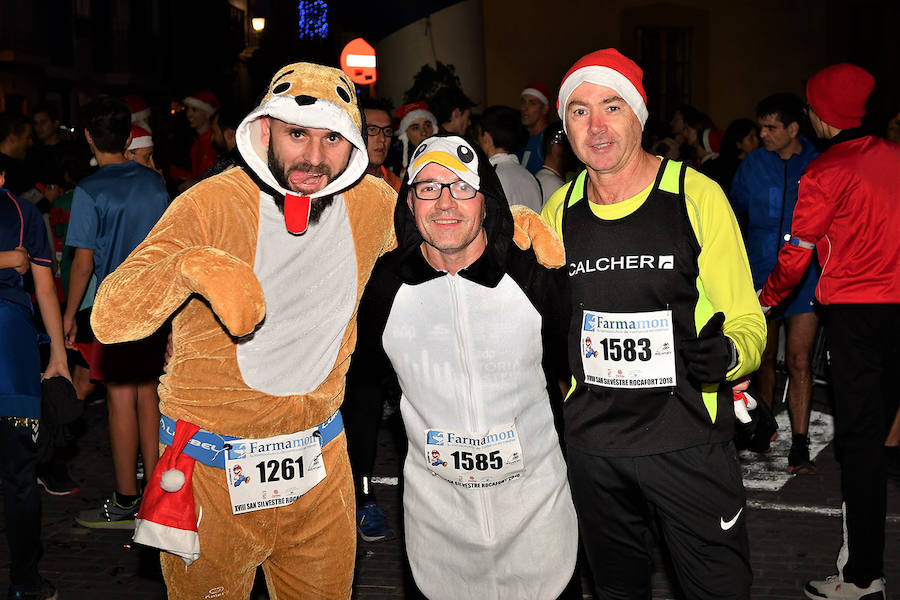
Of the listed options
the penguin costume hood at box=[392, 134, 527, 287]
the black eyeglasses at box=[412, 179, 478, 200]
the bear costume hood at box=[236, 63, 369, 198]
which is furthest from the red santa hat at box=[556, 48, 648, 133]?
the bear costume hood at box=[236, 63, 369, 198]

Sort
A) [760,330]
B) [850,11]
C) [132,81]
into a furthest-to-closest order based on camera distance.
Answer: [132,81]
[850,11]
[760,330]

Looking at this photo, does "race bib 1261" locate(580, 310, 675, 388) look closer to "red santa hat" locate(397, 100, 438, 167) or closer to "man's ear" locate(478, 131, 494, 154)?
"man's ear" locate(478, 131, 494, 154)

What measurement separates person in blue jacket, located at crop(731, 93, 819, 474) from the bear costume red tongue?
412 centimetres

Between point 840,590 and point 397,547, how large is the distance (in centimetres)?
222

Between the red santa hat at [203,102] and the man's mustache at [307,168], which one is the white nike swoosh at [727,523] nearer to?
the man's mustache at [307,168]

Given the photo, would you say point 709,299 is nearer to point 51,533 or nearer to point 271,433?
point 271,433

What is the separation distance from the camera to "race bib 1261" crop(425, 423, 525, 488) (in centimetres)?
297

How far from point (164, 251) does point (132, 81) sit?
33041 mm

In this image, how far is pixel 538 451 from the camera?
3072 mm

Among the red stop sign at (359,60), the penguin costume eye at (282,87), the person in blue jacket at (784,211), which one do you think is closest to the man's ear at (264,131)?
the penguin costume eye at (282,87)

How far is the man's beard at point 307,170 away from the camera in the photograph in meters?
3.04

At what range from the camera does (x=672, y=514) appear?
319 centimetres

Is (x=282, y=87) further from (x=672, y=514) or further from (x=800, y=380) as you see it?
(x=800, y=380)

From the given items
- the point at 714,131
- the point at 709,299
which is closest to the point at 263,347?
the point at 709,299
